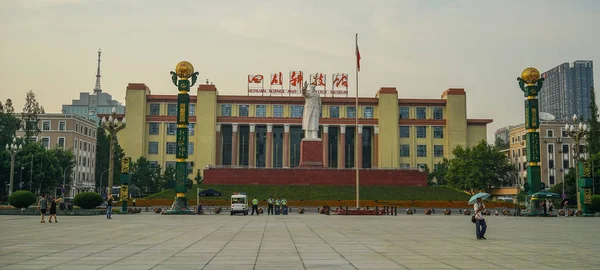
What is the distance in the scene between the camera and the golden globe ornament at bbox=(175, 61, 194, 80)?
1564 inches

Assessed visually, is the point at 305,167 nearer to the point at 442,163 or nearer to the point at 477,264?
the point at 442,163

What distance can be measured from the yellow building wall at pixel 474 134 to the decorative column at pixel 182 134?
61.6 m

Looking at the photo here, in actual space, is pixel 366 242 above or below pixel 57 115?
below

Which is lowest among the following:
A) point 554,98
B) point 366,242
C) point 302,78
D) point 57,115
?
point 366,242

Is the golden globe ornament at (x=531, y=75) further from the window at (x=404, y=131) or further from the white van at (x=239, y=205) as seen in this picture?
the window at (x=404, y=131)

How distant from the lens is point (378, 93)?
89.8 meters

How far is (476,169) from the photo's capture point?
230ft

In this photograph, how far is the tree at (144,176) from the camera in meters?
77.8

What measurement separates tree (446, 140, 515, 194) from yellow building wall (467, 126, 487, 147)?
16.8m

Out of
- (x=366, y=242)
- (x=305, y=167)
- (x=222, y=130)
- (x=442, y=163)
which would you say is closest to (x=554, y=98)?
(x=442, y=163)

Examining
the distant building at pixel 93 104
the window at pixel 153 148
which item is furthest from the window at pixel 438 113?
the distant building at pixel 93 104

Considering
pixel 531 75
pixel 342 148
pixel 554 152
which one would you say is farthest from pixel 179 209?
pixel 554 152

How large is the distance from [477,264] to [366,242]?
16.5 feet

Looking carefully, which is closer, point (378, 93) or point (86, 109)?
point (378, 93)
